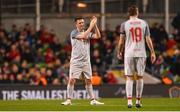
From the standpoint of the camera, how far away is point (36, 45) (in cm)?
3128

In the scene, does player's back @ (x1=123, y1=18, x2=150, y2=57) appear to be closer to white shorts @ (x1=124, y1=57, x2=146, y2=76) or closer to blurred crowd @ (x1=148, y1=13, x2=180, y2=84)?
white shorts @ (x1=124, y1=57, x2=146, y2=76)

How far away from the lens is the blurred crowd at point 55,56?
28.4 meters

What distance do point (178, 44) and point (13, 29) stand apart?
704cm

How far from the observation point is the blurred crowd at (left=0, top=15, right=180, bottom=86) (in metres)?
28.4

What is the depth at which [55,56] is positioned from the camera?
30781 millimetres

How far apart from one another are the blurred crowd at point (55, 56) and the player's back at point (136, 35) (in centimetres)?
1070

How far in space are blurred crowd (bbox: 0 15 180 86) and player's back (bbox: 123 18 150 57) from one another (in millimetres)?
10699

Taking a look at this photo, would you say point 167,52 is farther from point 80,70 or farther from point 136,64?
point 136,64

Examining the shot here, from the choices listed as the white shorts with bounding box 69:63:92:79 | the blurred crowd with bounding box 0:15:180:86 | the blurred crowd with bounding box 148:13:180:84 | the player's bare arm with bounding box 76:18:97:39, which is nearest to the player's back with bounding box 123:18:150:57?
the player's bare arm with bounding box 76:18:97:39

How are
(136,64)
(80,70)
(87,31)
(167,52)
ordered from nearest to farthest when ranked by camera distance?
(136,64), (87,31), (80,70), (167,52)

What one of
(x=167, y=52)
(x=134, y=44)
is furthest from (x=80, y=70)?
(x=167, y=52)

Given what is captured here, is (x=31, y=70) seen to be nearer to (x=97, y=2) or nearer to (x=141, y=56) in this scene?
(x=97, y=2)

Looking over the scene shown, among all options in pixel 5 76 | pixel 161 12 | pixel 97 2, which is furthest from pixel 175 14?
pixel 5 76

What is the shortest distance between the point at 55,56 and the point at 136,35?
561 inches
